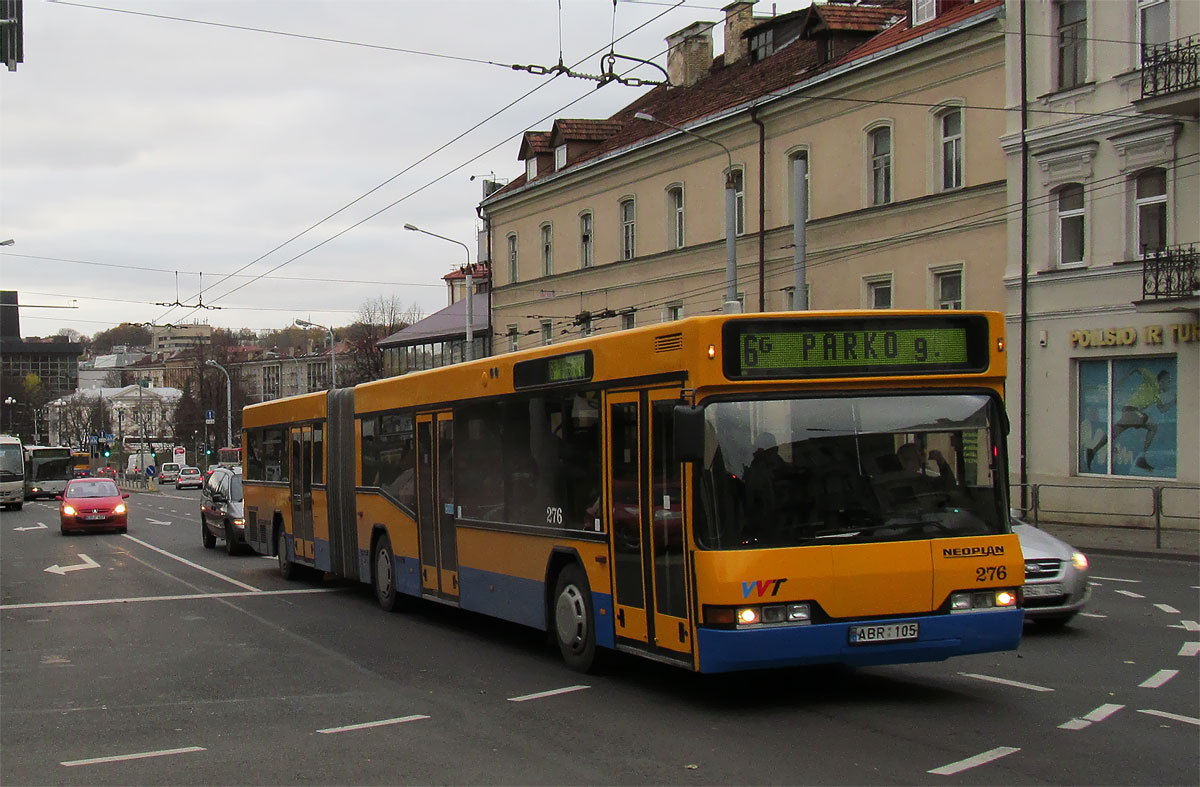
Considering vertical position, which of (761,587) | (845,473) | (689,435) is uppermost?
(689,435)

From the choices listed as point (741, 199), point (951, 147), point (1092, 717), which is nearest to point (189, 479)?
point (741, 199)

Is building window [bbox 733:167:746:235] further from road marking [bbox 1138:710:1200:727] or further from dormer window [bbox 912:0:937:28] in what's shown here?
road marking [bbox 1138:710:1200:727]

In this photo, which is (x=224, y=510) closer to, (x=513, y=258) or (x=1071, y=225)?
(x=1071, y=225)

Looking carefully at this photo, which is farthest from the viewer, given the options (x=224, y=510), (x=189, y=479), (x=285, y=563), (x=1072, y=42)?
(x=189, y=479)

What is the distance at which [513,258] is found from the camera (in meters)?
51.8

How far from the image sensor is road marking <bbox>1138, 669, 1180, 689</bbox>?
941 cm

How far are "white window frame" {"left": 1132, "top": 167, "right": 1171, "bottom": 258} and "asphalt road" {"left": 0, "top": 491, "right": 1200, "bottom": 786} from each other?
513 inches

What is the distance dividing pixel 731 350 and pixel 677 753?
2.64 metres

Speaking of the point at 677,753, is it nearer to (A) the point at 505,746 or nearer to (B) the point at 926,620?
(A) the point at 505,746

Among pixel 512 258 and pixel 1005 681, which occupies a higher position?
pixel 512 258

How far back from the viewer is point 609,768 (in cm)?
722

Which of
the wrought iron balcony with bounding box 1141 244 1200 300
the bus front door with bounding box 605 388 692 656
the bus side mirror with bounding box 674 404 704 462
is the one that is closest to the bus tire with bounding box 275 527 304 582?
the bus front door with bounding box 605 388 692 656

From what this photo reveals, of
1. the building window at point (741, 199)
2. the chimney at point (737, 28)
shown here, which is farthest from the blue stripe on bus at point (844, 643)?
the chimney at point (737, 28)

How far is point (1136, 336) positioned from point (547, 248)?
86.9 ft
